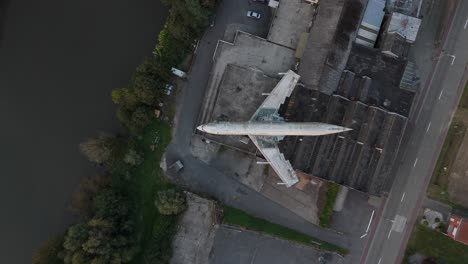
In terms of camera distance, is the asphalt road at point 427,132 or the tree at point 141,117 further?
the asphalt road at point 427,132

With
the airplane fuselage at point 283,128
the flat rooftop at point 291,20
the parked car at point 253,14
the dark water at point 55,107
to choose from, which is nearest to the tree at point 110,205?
the dark water at point 55,107

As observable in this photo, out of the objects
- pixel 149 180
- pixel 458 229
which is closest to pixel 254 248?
pixel 149 180

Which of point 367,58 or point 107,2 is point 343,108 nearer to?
point 367,58

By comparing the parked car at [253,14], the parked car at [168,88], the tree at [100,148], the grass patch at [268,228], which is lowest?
the grass patch at [268,228]

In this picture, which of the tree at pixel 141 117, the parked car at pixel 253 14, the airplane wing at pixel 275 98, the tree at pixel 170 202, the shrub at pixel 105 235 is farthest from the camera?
the parked car at pixel 253 14

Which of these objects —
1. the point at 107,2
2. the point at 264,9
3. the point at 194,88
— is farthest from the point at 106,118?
the point at 264,9

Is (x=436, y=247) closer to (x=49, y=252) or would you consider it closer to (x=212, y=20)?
(x=212, y=20)

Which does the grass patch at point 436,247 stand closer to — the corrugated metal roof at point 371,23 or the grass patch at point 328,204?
the grass patch at point 328,204
